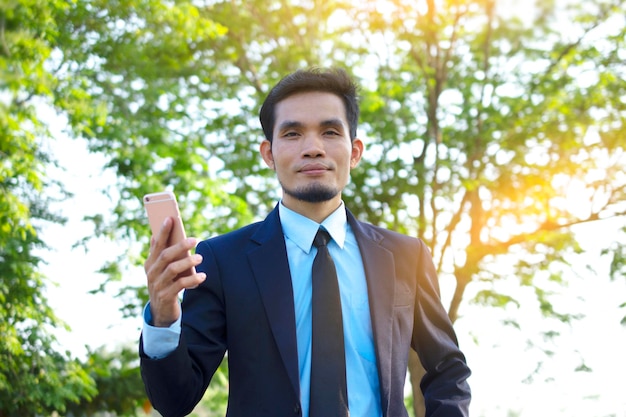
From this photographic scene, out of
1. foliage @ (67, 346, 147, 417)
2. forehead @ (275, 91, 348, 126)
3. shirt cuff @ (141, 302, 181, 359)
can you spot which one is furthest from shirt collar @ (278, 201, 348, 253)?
foliage @ (67, 346, 147, 417)

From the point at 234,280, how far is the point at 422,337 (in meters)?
0.85

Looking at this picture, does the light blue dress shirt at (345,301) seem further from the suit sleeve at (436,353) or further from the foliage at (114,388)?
the foliage at (114,388)

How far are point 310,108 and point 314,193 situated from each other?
375 mm

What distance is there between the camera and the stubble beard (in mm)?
2852

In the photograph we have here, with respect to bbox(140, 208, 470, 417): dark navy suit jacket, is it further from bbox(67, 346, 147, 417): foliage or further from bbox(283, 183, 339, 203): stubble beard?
bbox(67, 346, 147, 417): foliage

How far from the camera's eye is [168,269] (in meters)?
2.11

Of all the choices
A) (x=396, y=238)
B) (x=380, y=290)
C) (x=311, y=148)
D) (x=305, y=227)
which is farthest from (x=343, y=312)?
(x=311, y=148)

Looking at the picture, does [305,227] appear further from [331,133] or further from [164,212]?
[164,212]

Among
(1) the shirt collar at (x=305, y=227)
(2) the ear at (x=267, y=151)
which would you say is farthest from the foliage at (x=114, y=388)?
(1) the shirt collar at (x=305, y=227)

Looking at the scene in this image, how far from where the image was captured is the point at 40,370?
930 centimetres

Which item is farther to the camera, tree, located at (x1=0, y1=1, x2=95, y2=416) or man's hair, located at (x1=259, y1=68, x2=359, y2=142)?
tree, located at (x1=0, y1=1, x2=95, y2=416)

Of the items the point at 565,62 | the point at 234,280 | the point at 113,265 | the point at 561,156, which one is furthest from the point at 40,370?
the point at 565,62

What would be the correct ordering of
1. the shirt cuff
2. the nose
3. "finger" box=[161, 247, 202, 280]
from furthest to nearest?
1. the nose
2. the shirt cuff
3. "finger" box=[161, 247, 202, 280]

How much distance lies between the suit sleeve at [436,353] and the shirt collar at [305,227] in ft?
1.30
